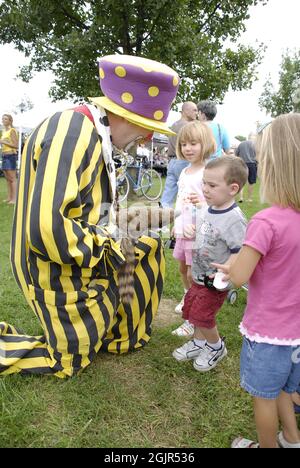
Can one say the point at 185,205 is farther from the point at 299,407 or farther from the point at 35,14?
the point at 35,14

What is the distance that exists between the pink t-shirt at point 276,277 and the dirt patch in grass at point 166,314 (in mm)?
1480

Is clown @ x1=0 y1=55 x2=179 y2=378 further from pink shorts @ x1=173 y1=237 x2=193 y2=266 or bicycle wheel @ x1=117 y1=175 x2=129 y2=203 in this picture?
pink shorts @ x1=173 y1=237 x2=193 y2=266

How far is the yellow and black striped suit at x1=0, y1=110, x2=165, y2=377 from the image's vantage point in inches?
70.4

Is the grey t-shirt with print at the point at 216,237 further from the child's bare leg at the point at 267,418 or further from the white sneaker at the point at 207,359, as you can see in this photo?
the child's bare leg at the point at 267,418

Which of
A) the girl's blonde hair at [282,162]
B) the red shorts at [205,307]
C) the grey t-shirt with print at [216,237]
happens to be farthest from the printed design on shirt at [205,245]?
the girl's blonde hair at [282,162]

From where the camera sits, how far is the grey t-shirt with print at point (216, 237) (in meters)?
2.19

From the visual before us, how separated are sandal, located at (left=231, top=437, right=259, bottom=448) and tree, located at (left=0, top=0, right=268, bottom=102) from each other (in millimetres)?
7269

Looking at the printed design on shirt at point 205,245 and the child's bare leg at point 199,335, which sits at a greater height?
the printed design on shirt at point 205,245

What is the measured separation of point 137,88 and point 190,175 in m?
1.03

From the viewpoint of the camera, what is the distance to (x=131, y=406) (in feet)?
6.67

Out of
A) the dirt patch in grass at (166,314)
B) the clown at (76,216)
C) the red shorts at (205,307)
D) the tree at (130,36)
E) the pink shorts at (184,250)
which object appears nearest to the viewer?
the clown at (76,216)

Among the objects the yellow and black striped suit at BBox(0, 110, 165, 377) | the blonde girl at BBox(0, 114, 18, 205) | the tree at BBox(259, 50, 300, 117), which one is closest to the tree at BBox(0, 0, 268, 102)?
the blonde girl at BBox(0, 114, 18, 205)

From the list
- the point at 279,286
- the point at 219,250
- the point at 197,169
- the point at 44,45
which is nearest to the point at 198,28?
the point at 44,45

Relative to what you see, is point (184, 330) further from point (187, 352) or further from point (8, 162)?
point (8, 162)
